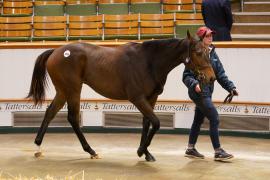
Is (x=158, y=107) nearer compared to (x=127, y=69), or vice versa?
(x=127, y=69)

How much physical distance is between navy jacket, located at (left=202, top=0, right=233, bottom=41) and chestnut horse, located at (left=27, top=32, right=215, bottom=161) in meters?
2.38

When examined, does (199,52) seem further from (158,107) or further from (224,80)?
(158,107)

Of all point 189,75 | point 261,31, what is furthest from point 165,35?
point 189,75

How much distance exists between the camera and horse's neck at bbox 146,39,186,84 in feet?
17.1

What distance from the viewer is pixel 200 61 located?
16.3 feet

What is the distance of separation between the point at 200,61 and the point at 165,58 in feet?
1.51

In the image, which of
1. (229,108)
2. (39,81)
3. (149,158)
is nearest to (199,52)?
(149,158)

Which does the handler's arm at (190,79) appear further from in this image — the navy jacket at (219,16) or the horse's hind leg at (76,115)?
the navy jacket at (219,16)

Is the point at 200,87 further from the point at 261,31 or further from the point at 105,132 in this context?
the point at 261,31

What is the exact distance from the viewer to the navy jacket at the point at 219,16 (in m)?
7.39

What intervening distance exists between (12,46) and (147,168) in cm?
337

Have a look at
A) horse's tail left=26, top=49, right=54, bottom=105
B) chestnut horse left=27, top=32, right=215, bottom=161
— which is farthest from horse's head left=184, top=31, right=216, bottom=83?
horse's tail left=26, top=49, right=54, bottom=105

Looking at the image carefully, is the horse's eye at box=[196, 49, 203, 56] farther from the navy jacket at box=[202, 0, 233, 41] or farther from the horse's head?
the navy jacket at box=[202, 0, 233, 41]

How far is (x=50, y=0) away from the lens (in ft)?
39.7
